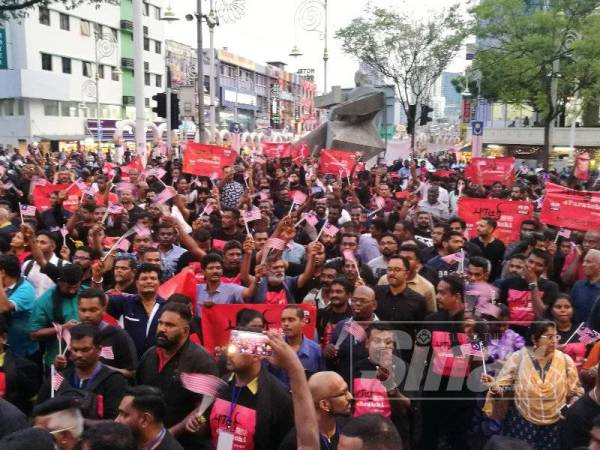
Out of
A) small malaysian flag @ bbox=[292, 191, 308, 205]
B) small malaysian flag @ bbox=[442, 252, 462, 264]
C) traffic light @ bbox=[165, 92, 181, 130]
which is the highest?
→ traffic light @ bbox=[165, 92, 181, 130]

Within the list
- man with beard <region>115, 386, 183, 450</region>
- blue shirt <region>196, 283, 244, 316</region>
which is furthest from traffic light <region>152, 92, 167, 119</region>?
man with beard <region>115, 386, 183, 450</region>

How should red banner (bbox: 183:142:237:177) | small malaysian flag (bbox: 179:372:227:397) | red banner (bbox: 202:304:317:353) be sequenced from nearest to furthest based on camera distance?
small malaysian flag (bbox: 179:372:227:397) < red banner (bbox: 202:304:317:353) < red banner (bbox: 183:142:237:177)

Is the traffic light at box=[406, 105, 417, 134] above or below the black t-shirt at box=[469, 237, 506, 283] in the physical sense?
above

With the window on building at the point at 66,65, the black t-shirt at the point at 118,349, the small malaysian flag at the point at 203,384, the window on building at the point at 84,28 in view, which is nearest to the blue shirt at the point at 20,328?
the black t-shirt at the point at 118,349

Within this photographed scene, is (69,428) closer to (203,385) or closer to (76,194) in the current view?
(203,385)

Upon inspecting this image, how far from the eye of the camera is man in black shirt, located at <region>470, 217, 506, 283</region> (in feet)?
26.3

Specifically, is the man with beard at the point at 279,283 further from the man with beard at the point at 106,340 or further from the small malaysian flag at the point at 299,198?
the small malaysian flag at the point at 299,198

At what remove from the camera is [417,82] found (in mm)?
28188

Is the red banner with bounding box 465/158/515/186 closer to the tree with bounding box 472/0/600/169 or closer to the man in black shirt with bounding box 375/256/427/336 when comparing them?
the man in black shirt with bounding box 375/256/427/336

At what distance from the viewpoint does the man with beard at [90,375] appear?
12.8ft

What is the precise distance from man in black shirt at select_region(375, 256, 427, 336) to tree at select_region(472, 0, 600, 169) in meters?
22.4

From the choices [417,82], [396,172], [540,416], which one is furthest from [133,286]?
[417,82]

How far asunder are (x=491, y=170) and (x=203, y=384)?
11.1 metres

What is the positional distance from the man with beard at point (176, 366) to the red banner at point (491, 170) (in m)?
10.4
